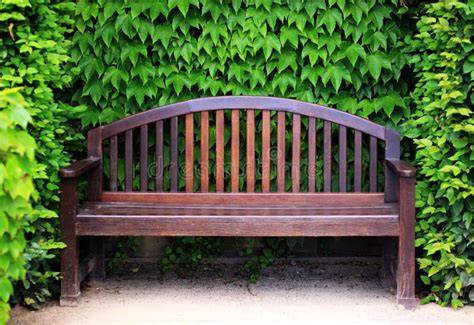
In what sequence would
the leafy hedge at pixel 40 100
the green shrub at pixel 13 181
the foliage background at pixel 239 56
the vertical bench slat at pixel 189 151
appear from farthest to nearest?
the foliage background at pixel 239 56 < the vertical bench slat at pixel 189 151 < the leafy hedge at pixel 40 100 < the green shrub at pixel 13 181

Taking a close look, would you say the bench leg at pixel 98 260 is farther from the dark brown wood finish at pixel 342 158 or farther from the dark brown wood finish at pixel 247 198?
the dark brown wood finish at pixel 342 158

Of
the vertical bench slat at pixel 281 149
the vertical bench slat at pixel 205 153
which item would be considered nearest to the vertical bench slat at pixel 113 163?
the vertical bench slat at pixel 205 153

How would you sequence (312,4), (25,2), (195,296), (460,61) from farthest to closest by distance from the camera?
1. (312,4)
2. (195,296)
3. (460,61)
4. (25,2)

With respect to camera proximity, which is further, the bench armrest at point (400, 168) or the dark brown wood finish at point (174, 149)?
the dark brown wood finish at point (174, 149)

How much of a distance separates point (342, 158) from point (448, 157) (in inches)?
29.8

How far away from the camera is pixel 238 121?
4.97 meters

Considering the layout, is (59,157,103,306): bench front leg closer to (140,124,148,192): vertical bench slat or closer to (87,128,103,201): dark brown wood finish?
(87,128,103,201): dark brown wood finish

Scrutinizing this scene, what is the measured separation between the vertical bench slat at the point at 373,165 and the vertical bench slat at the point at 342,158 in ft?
0.55

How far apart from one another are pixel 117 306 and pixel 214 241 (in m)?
1.10

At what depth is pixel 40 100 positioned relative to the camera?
436 centimetres

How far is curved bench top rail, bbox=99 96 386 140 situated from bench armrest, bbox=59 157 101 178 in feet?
0.67

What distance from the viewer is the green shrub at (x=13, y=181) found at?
2.80 meters

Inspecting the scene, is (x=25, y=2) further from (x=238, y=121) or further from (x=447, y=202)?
(x=447, y=202)

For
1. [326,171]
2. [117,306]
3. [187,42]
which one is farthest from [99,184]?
[326,171]
